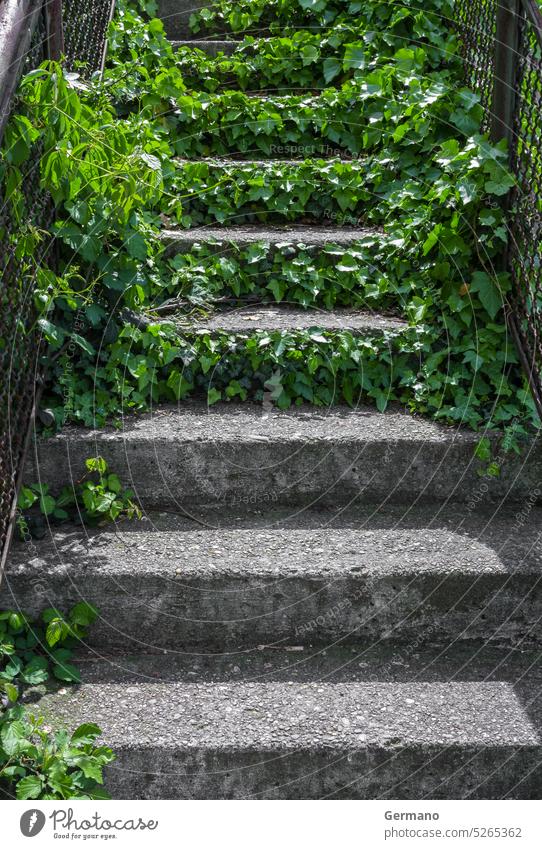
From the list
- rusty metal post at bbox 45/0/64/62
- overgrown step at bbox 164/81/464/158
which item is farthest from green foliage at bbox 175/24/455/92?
rusty metal post at bbox 45/0/64/62

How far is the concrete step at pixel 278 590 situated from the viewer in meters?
2.53

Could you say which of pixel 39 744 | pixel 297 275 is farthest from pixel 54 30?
pixel 39 744

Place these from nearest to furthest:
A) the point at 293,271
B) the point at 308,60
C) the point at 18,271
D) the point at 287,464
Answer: the point at 18,271 → the point at 287,464 → the point at 293,271 → the point at 308,60

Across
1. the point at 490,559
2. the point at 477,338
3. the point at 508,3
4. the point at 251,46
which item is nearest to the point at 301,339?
the point at 477,338

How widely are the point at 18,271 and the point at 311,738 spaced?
59.6 inches

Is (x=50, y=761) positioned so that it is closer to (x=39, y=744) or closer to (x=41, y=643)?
(x=39, y=744)

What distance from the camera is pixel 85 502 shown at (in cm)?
271

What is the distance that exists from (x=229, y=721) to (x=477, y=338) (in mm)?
1518

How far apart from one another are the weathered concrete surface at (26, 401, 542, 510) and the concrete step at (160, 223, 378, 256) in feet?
2.83

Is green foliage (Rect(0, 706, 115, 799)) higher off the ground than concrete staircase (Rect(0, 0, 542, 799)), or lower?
lower

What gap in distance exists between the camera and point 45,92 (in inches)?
101

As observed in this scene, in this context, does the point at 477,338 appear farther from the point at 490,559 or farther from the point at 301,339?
the point at 490,559

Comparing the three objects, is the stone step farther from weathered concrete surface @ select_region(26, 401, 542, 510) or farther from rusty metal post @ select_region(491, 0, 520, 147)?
weathered concrete surface @ select_region(26, 401, 542, 510)

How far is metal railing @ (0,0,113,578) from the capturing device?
243 cm
